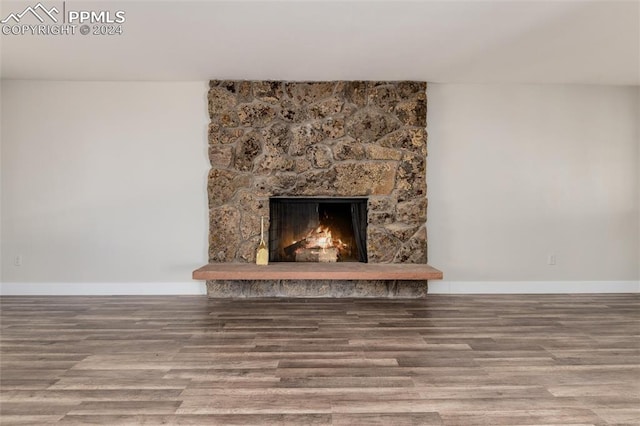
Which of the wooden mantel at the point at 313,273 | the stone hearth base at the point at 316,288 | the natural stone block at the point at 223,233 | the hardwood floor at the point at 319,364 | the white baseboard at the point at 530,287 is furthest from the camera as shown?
the white baseboard at the point at 530,287

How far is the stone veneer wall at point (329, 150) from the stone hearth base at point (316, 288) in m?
0.32

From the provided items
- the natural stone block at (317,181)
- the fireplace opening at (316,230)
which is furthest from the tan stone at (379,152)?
the fireplace opening at (316,230)

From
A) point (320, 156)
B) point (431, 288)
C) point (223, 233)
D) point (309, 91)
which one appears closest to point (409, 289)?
point (431, 288)

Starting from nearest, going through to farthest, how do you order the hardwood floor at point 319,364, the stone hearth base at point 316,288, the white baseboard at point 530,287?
the hardwood floor at point 319,364, the stone hearth base at point 316,288, the white baseboard at point 530,287

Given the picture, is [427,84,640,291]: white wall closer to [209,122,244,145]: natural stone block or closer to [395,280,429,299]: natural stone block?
[395,280,429,299]: natural stone block

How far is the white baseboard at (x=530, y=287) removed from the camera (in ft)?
14.0

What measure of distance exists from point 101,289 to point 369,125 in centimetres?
339

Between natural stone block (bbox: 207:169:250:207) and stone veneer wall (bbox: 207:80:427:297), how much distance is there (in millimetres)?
11

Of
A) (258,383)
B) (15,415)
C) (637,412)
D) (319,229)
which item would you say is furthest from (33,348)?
(637,412)

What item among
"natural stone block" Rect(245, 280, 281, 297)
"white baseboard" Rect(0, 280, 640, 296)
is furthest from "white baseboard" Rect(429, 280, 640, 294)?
"natural stone block" Rect(245, 280, 281, 297)

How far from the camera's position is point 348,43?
3238 millimetres

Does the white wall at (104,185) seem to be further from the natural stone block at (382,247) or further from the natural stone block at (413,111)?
the natural stone block at (413,111)

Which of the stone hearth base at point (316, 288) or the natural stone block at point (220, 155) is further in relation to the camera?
the natural stone block at point (220, 155)

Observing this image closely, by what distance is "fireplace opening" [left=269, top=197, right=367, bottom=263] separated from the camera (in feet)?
14.3
